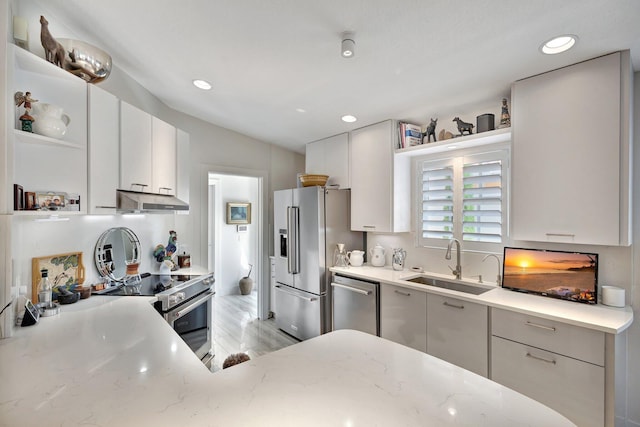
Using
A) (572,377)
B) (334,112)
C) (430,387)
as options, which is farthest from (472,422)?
(334,112)

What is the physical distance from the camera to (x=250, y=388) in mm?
934

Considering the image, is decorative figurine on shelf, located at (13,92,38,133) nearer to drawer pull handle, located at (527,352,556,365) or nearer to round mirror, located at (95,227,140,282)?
round mirror, located at (95,227,140,282)

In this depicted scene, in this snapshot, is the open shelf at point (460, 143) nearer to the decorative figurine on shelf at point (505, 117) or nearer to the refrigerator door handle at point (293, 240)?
the decorative figurine on shelf at point (505, 117)

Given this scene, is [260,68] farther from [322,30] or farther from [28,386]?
[28,386]

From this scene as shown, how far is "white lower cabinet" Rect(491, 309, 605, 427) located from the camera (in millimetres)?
1584

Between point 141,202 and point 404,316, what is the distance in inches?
87.3

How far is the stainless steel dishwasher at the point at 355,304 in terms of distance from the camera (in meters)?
2.74

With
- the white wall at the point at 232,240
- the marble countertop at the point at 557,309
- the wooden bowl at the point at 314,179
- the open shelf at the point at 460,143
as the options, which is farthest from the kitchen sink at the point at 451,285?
the white wall at the point at 232,240

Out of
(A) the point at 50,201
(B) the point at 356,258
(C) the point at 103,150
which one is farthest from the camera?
(B) the point at 356,258

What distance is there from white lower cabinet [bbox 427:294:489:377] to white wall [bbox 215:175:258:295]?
3695 mm

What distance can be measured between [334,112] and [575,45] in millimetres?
1795

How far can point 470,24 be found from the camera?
1572mm

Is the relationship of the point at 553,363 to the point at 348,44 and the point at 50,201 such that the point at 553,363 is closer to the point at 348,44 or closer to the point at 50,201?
the point at 348,44

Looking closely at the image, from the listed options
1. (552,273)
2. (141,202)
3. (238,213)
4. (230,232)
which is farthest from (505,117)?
(230,232)
